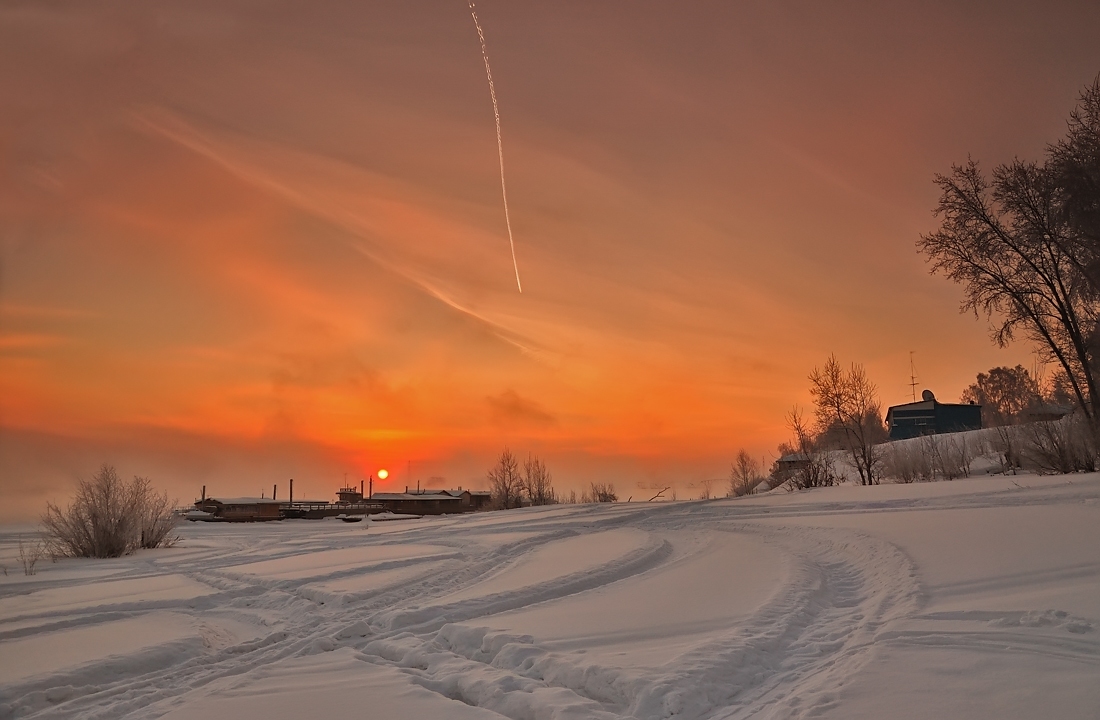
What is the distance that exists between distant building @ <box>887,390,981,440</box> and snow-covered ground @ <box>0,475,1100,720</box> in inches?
1783

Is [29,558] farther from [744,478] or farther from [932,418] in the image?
[932,418]

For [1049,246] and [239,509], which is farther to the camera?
[239,509]

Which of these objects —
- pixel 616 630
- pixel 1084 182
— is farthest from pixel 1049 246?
pixel 616 630

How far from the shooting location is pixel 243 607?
31.5ft

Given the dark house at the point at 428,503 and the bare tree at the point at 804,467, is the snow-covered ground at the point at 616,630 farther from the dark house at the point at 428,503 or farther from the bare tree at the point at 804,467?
the dark house at the point at 428,503

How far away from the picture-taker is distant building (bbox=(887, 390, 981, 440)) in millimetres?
53125

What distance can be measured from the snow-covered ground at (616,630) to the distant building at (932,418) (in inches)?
1783

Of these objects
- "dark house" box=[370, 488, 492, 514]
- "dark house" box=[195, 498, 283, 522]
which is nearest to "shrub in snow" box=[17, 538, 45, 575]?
"dark house" box=[195, 498, 283, 522]

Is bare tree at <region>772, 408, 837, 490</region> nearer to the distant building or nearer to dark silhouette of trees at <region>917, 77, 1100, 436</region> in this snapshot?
dark silhouette of trees at <region>917, 77, 1100, 436</region>

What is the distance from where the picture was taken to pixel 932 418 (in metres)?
54.3

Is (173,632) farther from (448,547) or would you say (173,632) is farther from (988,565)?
(988,565)

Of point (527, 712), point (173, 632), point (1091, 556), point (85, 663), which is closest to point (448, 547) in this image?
point (173, 632)

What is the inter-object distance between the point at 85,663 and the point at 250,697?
2.27 meters

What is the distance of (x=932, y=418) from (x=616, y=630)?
5685 cm
